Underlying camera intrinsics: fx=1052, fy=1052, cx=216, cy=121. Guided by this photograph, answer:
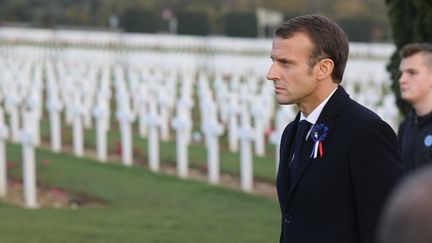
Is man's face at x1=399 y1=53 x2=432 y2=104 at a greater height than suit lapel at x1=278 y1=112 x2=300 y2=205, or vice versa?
suit lapel at x1=278 y1=112 x2=300 y2=205

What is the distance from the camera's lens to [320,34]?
327 centimetres

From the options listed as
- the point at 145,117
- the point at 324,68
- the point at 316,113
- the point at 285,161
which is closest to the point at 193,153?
the point at 145,117

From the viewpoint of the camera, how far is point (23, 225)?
942 centimetres

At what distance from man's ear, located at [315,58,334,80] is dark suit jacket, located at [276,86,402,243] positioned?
86 millimetres

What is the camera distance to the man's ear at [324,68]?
3301 mm

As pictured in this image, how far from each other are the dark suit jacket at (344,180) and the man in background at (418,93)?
231 centimetres

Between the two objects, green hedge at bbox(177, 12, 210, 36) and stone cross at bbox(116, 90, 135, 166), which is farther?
green hedge at bbox(177, 12, 210, 36)

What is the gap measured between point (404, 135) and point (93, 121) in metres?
15.1

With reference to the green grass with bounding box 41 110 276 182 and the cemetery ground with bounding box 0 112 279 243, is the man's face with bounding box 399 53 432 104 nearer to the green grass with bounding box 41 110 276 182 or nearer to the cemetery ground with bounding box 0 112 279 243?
the cemetery ground with bounding box 0 112 279 243

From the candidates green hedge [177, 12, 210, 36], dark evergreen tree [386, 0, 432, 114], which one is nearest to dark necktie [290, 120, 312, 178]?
dark evergreen tree [386, 0, 432, 114]

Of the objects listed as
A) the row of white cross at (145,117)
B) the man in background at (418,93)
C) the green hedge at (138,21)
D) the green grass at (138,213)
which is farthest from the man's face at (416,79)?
the green hedge at (138,21)

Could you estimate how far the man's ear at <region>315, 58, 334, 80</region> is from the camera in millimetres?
3301

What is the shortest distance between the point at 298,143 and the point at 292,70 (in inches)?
10.2

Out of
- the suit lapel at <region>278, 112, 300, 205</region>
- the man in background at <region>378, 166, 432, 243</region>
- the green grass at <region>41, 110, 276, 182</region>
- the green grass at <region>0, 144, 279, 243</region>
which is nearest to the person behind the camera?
the man in background at <region>378, 166, 432, 243</region>
